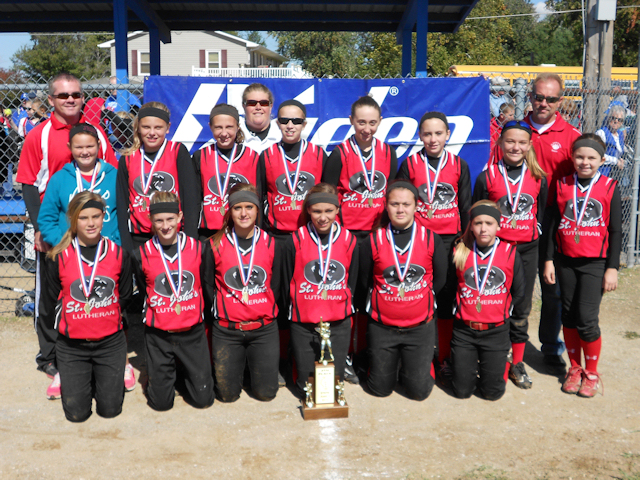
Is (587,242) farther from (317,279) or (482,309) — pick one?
(317,279)

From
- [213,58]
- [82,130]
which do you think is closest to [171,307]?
[82,130]

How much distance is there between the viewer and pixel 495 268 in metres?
4.14

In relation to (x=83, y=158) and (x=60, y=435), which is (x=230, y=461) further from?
(x=83, y=158)

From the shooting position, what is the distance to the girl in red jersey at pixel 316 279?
409 cm

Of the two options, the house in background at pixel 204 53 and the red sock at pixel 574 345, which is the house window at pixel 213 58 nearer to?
the house in background at pixel 204 53

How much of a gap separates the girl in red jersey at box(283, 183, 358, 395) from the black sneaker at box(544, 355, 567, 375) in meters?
1.90

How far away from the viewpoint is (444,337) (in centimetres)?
461

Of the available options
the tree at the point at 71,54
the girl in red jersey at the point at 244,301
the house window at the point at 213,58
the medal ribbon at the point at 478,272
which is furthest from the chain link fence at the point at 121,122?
the tree at the point at 71,54

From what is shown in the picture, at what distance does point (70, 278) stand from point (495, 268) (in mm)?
3015

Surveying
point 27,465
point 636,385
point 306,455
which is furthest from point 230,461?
point 636,385

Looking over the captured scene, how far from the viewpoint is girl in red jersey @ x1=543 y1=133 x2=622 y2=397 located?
4.21 meters

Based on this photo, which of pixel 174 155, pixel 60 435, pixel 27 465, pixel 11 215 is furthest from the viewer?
pixel 11 215

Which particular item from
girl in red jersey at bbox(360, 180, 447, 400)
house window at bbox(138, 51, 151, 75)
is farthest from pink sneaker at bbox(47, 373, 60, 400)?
house window at bbox(138, 51, 151, 75)

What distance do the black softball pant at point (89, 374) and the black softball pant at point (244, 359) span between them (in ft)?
2.25
